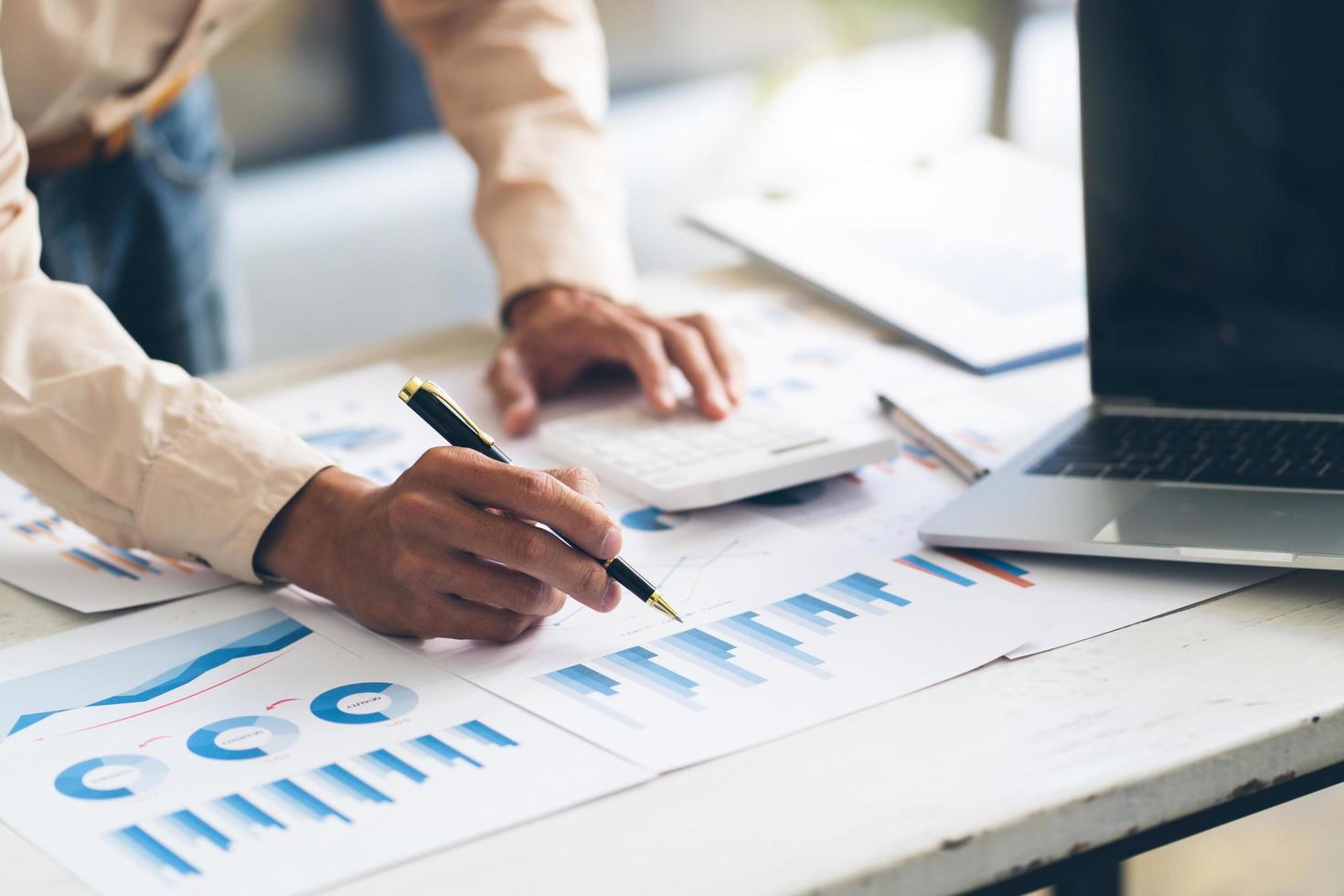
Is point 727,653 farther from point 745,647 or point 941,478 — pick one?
point 941,478

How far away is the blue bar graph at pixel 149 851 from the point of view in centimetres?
56

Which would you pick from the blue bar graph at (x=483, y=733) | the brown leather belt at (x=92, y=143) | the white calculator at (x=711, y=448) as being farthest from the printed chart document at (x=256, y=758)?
the brown leather belt at (x=92, y=143)

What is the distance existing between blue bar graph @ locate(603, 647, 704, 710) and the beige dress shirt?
223mm

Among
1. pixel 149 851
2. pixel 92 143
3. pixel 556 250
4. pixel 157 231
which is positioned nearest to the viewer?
pixel 149 851

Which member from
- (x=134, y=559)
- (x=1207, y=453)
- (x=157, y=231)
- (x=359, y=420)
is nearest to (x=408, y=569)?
(x=134, y=559)

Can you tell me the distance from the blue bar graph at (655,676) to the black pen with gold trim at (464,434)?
0.03 meters

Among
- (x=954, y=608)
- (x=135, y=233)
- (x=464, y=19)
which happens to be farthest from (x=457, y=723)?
(x=135, y=233)

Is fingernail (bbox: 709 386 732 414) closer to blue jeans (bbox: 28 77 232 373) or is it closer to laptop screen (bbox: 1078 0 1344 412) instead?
laptop screen (bbox: 1078 0 1344 412)

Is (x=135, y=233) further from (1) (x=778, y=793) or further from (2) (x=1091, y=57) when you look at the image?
(1) (x=778, y=793)

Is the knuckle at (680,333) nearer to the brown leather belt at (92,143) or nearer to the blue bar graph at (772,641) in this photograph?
the blue bar graph at (772,641)

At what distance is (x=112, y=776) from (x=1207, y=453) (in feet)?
1.96

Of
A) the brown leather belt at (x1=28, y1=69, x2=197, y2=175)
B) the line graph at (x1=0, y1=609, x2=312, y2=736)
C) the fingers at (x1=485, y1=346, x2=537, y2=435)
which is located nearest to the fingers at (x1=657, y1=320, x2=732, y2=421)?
the fingers at (x1=485, y1=346, x2=537, y2=435)

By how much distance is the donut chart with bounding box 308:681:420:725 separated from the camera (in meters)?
0.67

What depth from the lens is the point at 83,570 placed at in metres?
0.85
